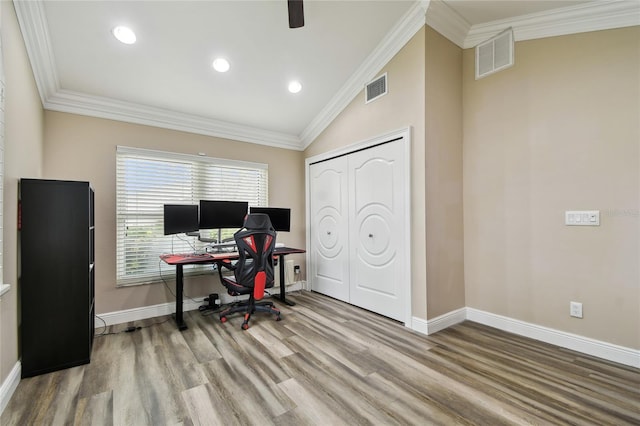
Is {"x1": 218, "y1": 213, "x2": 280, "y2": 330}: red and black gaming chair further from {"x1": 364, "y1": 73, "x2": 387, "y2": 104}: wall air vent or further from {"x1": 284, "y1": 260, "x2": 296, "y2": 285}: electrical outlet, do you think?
{"x1": 364, "y1": 73, "x2": 387, "y2": 104}: wall air vent

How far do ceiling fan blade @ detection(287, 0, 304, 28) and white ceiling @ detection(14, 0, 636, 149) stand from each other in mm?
503

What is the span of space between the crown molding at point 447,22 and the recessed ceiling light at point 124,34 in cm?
278

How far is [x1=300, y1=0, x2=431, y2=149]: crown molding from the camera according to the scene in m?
2.79

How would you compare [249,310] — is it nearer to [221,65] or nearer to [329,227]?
[329,227]

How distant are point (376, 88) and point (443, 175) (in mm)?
1327

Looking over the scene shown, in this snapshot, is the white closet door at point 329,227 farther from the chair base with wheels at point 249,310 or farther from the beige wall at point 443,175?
the beige wall at point 443,175

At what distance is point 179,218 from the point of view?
10.6 ft

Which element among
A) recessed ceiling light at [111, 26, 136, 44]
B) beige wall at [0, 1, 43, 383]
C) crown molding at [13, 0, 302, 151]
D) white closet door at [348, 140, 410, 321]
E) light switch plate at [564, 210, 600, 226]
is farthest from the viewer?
white closet door at [348, 140, 410, 321]

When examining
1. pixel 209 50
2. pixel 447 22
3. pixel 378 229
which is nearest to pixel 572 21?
pixel 447 22

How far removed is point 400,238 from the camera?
3.02 metres

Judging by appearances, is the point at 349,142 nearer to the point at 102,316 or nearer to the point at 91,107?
the point at 91,107

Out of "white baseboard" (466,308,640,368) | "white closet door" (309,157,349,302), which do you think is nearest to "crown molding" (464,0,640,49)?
"white closet door" (309,157,349,302)

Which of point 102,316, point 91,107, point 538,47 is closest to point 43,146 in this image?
point 91,107

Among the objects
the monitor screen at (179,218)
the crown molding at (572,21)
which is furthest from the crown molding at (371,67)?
the monitor screen at (179,218)
